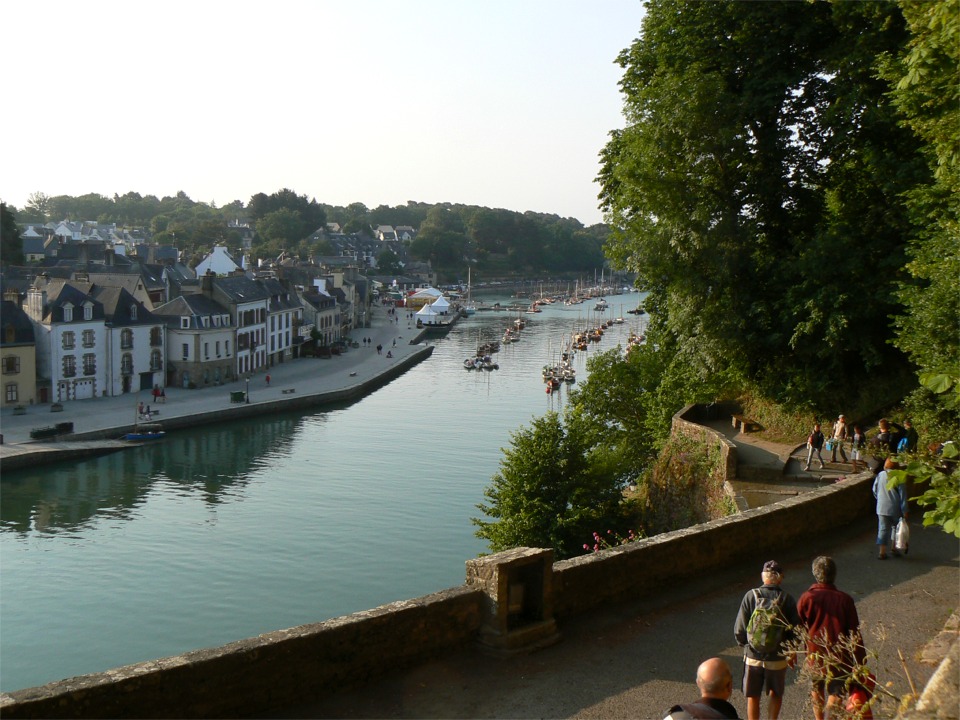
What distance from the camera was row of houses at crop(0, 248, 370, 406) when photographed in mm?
51094

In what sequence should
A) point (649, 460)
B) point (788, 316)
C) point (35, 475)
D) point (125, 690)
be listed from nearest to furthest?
point (125, 690) < point (788, 316) < point (649, 460) < point (35, 475)

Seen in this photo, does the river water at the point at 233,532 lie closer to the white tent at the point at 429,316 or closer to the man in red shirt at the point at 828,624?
the man in red shirt at the point at 828,624

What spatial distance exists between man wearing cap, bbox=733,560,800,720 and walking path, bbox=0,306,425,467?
39887 millimetres

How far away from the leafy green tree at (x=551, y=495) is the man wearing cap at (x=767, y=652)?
14382 millimetres

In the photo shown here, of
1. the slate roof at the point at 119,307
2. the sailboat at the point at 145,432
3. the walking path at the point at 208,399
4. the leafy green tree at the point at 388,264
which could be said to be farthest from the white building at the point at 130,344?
the leafy green tree at the point at 388,264

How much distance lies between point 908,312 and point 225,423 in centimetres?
4113

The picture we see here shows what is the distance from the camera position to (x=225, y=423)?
2060 inches

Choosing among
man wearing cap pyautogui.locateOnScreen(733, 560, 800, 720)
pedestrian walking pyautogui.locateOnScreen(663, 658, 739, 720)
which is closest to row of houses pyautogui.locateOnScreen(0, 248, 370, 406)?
man wearing cap pyautogui.locateOnScreen(733, 560, 800, 720)

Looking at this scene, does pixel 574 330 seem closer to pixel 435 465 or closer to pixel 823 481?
pixel 435 465

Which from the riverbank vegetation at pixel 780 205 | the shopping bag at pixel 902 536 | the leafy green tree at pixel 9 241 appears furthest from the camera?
the leafy green tree at pixel 9 241

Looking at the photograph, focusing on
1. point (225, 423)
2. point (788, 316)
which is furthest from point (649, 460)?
point (225, 423)

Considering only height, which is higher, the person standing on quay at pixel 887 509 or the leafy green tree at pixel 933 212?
the leafy green tree at pixel 933 212

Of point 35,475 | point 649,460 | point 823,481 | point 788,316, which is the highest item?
point 788,316

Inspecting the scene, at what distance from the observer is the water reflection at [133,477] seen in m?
36.0
